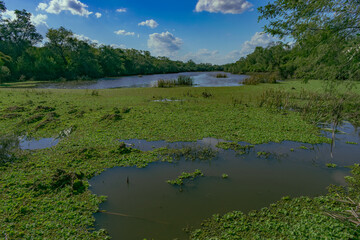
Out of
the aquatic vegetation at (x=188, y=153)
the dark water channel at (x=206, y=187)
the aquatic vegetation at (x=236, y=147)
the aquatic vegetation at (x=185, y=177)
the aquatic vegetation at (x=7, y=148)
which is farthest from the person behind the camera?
the aquatic vegetation at (x=236, y=147)

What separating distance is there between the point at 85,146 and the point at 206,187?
16.1 ft

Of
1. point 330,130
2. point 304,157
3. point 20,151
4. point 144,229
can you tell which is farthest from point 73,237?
point 330,130

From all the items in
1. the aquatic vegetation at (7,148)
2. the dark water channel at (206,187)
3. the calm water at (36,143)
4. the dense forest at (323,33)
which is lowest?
the dark water channel at (206,187)

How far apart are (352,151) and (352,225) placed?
5.24m

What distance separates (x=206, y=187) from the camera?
518 centimetres

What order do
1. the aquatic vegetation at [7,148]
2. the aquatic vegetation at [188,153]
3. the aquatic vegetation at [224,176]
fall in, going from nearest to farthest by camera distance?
the aquatic vegetation at [224,176], the aquatic vegetation at [7,148], the aquatic vegetation at [188,153]

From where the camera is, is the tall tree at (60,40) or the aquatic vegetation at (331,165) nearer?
the aquatic vegetation at (331,165)

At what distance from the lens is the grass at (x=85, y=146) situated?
3914 mm

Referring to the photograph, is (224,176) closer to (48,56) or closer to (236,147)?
(236,147)

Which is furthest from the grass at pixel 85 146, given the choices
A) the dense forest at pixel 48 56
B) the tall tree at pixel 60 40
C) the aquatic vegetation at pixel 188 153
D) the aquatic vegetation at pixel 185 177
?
the tall tree at pixel 60 40

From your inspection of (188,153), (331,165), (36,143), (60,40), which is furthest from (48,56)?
(331,165)

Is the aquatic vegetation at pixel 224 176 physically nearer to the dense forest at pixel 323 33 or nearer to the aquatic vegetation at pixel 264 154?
the aquatic vegetation at pixel 264 154

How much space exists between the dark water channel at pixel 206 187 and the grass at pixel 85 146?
0.40 meters

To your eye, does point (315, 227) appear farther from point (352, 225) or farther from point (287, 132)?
point (287, 132)
